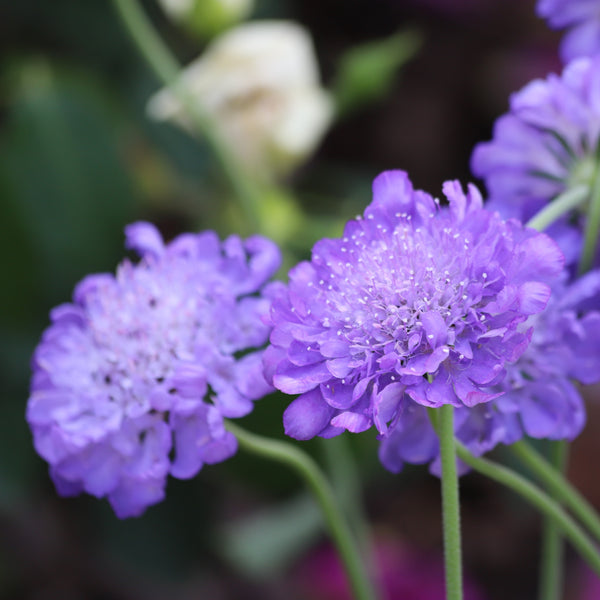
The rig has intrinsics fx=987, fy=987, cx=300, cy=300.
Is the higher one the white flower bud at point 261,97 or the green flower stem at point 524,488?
the white flower bud at point 261,97

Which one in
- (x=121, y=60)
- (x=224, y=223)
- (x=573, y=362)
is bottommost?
(x=573, y=362)

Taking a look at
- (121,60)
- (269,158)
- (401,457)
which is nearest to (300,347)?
(401,457)

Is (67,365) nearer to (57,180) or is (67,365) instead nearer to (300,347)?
(300,347)

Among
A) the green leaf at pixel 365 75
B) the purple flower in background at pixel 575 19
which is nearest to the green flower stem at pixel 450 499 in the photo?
the purple flower in background at pixel 575 19

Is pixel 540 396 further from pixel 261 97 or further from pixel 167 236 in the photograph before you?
pixel 167 236

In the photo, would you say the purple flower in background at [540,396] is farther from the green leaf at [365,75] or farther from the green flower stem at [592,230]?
the green leaf at [365,75]

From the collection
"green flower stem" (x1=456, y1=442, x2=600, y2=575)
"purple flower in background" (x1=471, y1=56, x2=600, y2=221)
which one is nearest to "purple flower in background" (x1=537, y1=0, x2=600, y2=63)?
"purple flower in background" (x1=471, y1=56, x2=600, y2=221)

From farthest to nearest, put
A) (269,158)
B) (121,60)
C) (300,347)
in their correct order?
1. (121,60)
2. (269,158)
3. (300,347)
